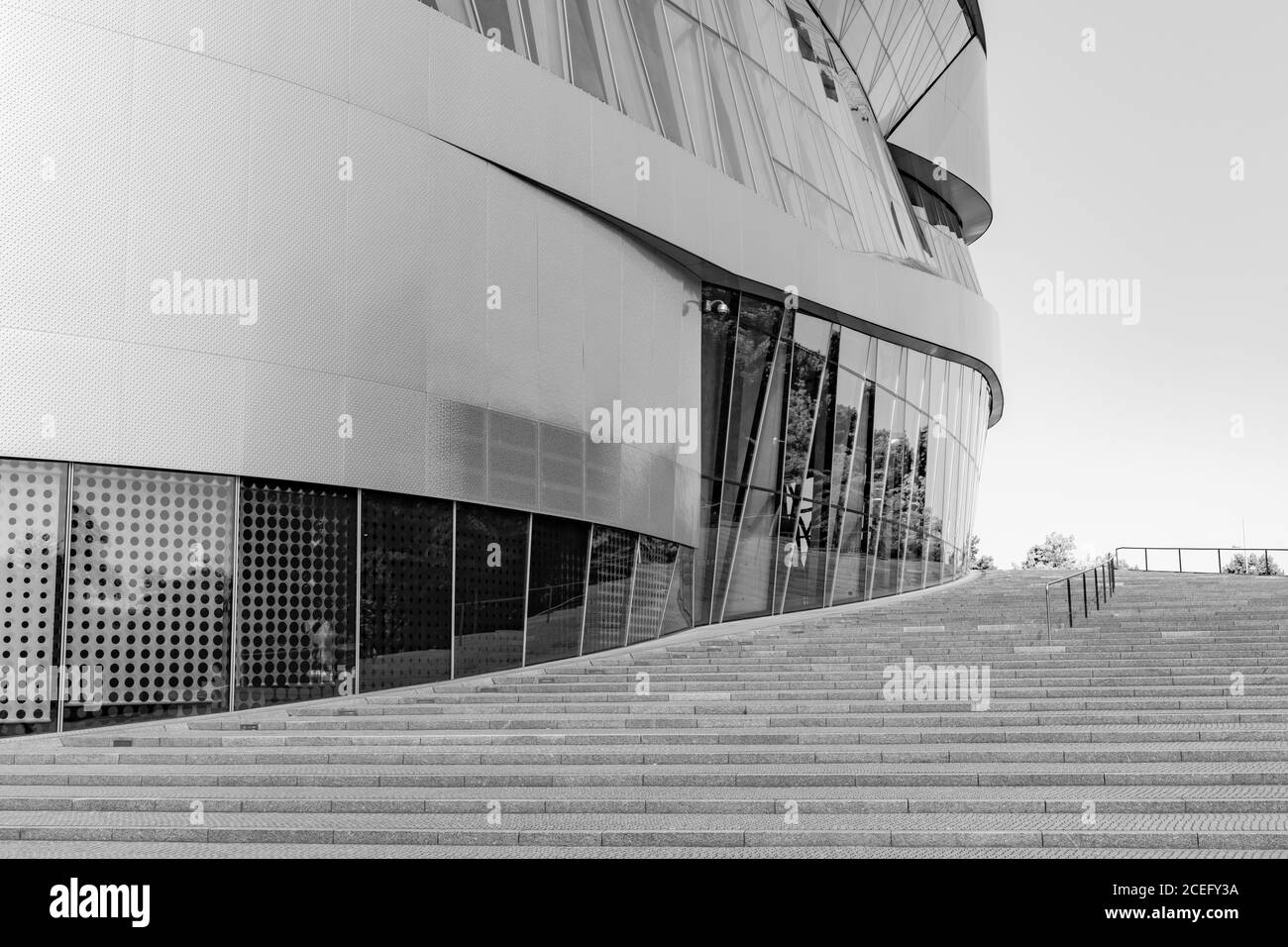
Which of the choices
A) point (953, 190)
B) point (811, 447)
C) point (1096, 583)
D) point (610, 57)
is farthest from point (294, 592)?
point (953, 190)

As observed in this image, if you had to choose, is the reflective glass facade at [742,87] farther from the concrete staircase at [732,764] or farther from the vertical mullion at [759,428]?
the concrete staircase at [732,764]

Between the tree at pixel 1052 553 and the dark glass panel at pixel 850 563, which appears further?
the tree at pixel 1052 553

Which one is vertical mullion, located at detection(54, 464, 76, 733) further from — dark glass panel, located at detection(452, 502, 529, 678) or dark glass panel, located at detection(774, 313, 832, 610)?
dark glass panel, located at detection(774, 313, 832, 610)

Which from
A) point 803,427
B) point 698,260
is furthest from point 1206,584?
point 698,260

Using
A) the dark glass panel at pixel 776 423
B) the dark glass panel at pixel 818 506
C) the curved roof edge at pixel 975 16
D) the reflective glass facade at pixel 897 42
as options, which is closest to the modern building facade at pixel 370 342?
the dark glass panel at pixel 776 423

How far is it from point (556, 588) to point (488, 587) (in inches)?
61.0

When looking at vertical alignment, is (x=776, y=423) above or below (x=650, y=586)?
above

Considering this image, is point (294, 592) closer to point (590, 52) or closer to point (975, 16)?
point (590, 52)

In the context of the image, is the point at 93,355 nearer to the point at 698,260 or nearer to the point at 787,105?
the point at 698,260

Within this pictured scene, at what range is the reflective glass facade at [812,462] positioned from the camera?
23.6 meters

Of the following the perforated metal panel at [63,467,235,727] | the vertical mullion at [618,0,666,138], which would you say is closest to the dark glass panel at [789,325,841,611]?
the vertical mullion at [618,0,666,138]

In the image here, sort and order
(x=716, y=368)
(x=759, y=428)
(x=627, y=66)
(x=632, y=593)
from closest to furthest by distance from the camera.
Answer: (x=632, y=593)
(x=627, y=66)
(x=716, y=368)
(x=759, y=428)

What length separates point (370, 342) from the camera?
1552 cm

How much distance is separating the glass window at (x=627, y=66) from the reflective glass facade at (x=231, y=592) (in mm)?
7562
